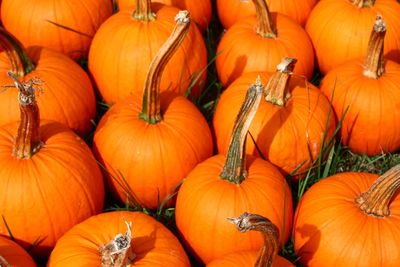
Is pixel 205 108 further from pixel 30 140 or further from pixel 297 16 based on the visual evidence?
pixel 30 140

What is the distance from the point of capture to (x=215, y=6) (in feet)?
16.7

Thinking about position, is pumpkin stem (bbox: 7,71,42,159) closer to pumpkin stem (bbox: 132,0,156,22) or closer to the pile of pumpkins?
the pile of pumpkins

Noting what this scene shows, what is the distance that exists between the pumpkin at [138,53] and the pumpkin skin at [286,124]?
0.36 metres

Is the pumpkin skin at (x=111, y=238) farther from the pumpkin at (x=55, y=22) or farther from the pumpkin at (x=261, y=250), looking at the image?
the pumpkin at (x=55, y=22)

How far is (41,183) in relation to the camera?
2885 millimetres

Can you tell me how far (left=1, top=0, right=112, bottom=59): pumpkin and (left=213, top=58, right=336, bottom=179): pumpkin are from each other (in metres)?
1.20

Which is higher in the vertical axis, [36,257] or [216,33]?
[216,33]

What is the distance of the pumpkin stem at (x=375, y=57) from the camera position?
3.40 meters

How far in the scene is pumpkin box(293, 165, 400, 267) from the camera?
9.16 feet

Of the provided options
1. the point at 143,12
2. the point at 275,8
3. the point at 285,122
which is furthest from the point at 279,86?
the point at 275,8

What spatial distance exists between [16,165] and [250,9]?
2.20 meters

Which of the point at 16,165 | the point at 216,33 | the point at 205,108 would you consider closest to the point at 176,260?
the point at 16,165

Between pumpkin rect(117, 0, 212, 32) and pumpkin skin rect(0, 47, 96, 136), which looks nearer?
pumpkin skin rect(0, 47, 96, 136)

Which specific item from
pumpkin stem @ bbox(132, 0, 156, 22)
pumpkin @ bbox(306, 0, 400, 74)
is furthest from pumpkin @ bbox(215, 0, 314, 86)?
pumpkin stem @ bbox(132, 0, 156, 22)
